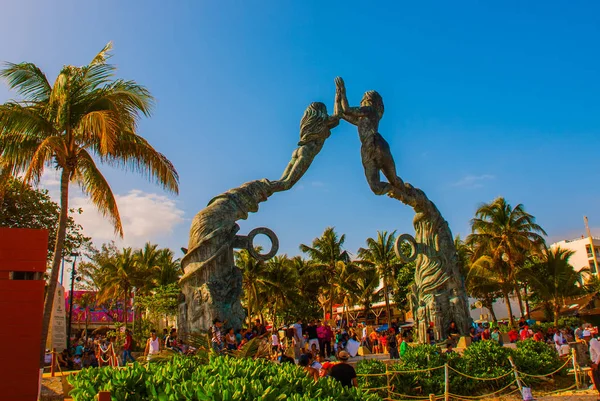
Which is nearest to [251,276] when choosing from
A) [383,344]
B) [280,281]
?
[280,281]

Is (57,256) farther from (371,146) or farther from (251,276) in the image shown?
(251,276)

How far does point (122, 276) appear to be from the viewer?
112 ft

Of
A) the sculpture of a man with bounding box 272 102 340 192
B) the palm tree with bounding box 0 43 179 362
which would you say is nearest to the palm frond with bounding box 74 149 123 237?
the palm tree with bounding box 0 43 179 362

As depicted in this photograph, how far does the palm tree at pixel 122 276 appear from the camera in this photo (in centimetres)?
3409

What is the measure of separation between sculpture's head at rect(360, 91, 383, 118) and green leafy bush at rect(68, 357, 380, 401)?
13944 mm

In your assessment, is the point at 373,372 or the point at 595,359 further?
the point at 373,372

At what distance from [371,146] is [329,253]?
20.9m

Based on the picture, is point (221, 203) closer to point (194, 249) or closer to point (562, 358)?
point (194, 249)

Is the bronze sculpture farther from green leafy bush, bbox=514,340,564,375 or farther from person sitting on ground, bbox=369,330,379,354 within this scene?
green leafy bush, bbox=514,340,564,375

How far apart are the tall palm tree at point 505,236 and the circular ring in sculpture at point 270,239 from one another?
59.6 ft

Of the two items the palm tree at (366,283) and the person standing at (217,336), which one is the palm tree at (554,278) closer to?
the palm tree at (366,283)

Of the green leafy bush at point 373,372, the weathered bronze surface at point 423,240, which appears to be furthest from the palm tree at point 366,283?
the green leafy bush at point 373,372

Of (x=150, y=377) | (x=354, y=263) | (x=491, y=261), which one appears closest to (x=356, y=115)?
(x=150, y=377)

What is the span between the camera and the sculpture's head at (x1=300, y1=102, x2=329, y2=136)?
1591 cm
